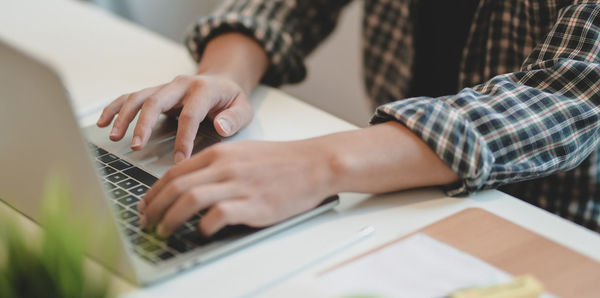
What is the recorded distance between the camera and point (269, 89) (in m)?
0.99

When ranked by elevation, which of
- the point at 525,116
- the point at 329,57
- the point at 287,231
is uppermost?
the point at 525,116

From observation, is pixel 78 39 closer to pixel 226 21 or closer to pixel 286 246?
pixel 226 21

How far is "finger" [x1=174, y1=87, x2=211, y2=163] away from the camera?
2.36 ft

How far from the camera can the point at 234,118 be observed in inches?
31.5

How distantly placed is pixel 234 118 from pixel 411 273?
0.35 m

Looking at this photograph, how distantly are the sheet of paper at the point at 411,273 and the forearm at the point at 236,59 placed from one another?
0.44m

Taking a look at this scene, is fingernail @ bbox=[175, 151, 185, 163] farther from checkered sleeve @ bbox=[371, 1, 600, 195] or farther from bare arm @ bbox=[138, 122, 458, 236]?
checkered sleeve @ bbox=[371, 1, 600, 195]

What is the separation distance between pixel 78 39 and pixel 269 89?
431 mm

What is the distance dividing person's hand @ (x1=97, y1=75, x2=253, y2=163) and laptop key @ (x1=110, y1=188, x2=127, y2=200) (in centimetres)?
8

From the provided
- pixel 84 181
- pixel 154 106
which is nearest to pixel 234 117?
pixel 154 106

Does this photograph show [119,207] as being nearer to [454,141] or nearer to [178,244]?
[178,244]

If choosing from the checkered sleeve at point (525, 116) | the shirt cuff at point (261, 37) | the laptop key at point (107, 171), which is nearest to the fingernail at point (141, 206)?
the laptop key at point (107, 171)

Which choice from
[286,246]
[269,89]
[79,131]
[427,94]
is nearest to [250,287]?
[286,246]

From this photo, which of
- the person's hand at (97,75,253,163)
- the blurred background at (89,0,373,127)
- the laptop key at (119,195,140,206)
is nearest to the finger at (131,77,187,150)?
the person's hand at (97,75,253,163)
